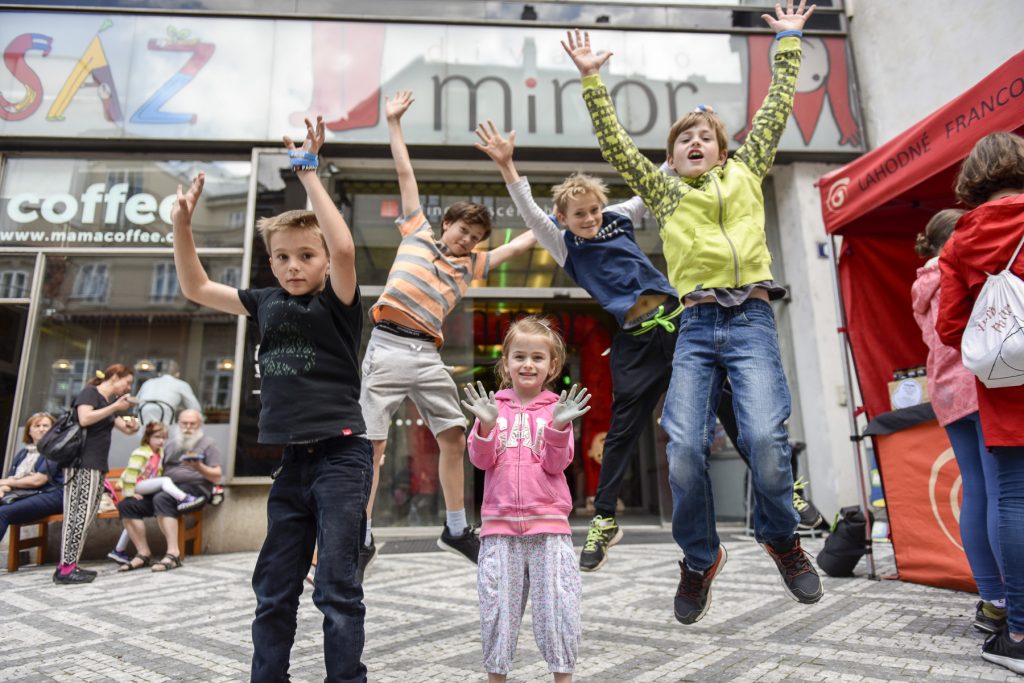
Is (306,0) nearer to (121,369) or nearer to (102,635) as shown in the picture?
(121,369)

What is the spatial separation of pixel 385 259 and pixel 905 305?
5997 millimetres

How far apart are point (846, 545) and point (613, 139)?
3417mm

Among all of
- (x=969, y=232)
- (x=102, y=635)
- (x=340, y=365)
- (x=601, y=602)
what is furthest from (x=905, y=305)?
(x=102, y=635)

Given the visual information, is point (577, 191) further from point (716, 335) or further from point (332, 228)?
→ point (332, 228)

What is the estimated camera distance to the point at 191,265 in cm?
240

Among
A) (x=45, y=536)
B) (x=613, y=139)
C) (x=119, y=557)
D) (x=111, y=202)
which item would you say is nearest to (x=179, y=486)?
(x=119, y=557)

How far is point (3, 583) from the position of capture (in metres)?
5.36

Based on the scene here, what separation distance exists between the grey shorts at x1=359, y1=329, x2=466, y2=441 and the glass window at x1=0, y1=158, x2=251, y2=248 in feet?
16.8

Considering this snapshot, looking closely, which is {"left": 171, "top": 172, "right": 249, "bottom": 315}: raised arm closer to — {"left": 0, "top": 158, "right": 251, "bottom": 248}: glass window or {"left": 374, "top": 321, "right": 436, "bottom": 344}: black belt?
{"left": 374, "top": 321, "right": 436, "bottom": 344}: black belt

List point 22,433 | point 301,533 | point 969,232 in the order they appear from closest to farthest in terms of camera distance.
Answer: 1. point 301,533
2. point 969,232
3. point 22,433

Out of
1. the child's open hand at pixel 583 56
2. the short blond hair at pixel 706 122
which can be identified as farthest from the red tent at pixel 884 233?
the child's open hand at pixel 583 56

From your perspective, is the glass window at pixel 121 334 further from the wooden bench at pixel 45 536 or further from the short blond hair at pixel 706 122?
the short blond hair at pixel 706 122

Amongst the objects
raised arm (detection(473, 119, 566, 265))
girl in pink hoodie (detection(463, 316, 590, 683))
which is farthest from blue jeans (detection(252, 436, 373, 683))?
raised arm (detection(473, 119, 566, 265))

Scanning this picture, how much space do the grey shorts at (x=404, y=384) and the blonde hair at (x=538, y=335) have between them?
120cm
